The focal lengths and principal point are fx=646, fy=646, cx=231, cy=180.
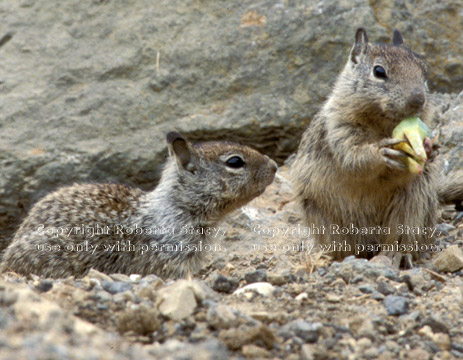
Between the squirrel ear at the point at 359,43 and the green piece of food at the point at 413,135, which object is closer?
the green piece of food at the point at 413,135

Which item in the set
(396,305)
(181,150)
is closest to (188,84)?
(181,150)

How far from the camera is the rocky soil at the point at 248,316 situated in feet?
9.03

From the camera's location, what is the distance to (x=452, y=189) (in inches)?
274

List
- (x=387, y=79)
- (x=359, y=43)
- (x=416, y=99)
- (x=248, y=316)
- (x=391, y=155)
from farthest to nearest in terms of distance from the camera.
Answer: (x=359, y=43) → (x=387, y=79) → (x=391, y=155) → (x=416, y=99) → (x=248, y=316)

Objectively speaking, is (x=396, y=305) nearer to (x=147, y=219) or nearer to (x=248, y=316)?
(x=248, y=316)

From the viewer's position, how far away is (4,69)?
26.5ft

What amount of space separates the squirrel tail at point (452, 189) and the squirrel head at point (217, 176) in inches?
79.1

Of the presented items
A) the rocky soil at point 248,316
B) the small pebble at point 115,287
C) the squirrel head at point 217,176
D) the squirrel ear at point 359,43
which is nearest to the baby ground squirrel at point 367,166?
the squirrel ear at point 359,43

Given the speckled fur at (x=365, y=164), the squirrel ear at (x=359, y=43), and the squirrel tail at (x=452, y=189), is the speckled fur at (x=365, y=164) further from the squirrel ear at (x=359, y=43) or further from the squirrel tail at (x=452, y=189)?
the squirrel tail at (x=452, y=189)

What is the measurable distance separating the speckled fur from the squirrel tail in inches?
27.3

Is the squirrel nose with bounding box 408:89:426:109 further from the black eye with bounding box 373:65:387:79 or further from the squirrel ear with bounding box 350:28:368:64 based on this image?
the squirrel ear with bounding box 350:28:368:64

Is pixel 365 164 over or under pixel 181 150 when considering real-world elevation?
over

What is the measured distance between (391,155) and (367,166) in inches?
11.6

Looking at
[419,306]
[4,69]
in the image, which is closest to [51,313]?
[419,306]
